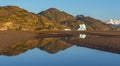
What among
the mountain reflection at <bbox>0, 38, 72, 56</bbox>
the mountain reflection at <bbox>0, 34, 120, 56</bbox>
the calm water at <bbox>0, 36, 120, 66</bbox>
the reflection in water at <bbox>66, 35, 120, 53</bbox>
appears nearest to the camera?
the calm water at <bbox>0, 36, 120, 66</bbox>

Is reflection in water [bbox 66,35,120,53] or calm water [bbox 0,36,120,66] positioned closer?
calm water [bbox 0,36,120,66]

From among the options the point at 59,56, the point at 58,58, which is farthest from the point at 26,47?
the point at 58,58

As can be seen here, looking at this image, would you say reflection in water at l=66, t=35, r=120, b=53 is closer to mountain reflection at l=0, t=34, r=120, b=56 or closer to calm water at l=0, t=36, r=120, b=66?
mountain reflection at l=0, t=34, r=120, b=56

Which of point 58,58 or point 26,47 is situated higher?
point 58,58

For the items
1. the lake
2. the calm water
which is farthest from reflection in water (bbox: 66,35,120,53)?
the calm water

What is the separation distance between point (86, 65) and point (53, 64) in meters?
5.01

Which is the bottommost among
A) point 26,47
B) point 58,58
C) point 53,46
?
point 53,46

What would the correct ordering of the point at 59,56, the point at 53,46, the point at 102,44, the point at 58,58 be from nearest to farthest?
the point at 58,58
the point at 59,56
the point at 53,46
the point at 102,44

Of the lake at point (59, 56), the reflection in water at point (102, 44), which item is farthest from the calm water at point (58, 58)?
the reflection in water at point (102, 44)

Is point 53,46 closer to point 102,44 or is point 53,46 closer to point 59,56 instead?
point 102,44

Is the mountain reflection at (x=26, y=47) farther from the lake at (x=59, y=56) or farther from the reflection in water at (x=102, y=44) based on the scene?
the reflection in water at (x=102, y=44)

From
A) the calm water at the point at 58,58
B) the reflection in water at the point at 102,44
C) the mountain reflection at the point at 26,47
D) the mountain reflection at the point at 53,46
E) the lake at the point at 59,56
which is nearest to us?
the calm water at the point at 58,58

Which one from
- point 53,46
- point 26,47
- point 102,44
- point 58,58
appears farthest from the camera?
point 102,44

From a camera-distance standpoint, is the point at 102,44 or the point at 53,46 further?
the point at 102,44
